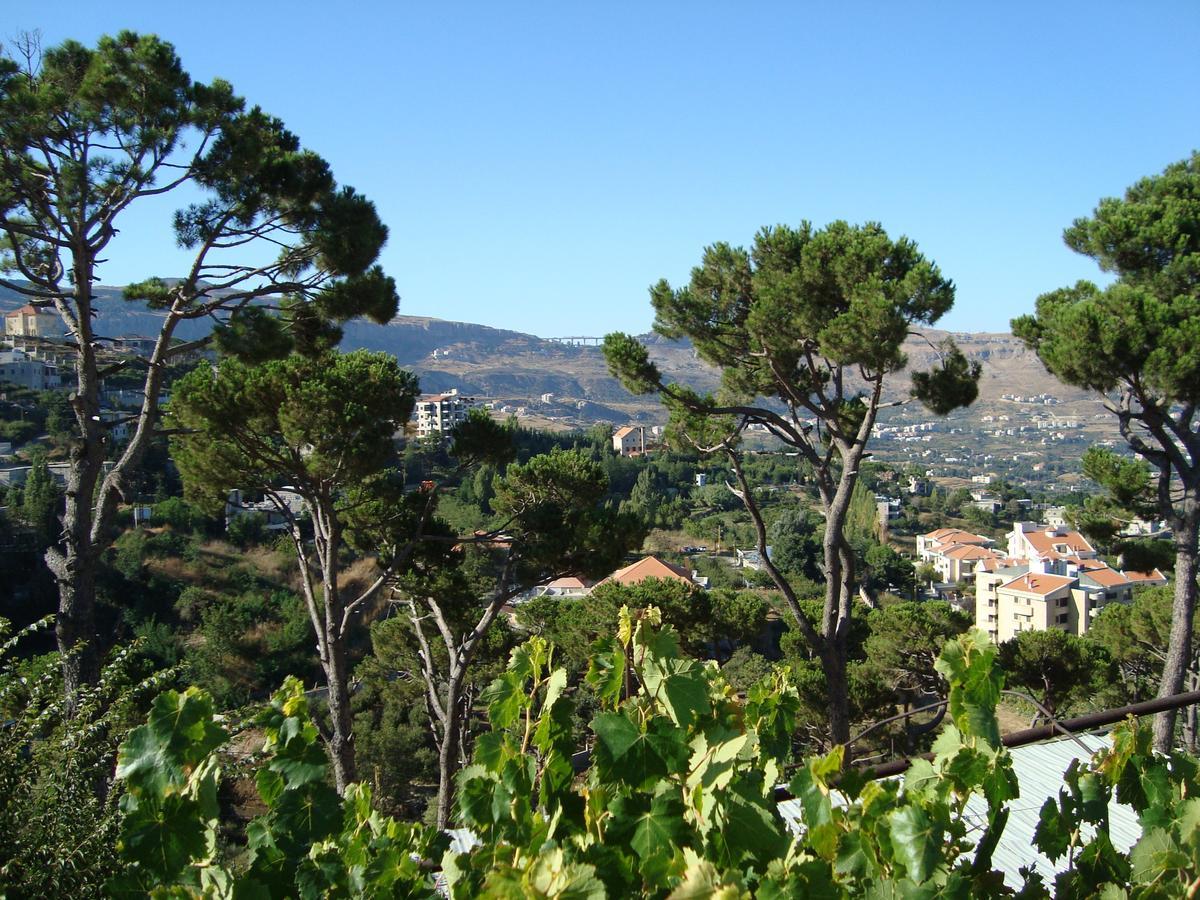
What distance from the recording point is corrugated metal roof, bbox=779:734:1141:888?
2787mm

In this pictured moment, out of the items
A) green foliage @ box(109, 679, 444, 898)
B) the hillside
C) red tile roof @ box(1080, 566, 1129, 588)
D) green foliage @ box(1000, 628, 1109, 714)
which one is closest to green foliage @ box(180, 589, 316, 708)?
green foliage @ box(1000, 628, 1109, 714)

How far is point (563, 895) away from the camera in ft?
3.43

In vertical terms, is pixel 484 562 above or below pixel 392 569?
below

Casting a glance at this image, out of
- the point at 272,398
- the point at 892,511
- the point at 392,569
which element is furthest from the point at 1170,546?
the point at 892,511

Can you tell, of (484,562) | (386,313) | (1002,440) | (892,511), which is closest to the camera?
(386,313)

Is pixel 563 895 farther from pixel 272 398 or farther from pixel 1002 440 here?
pixel 1002 440

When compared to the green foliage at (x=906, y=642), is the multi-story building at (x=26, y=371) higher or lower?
higher

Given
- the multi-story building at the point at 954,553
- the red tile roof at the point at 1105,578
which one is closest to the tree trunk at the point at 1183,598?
the red tile roof at the point at 1105,578

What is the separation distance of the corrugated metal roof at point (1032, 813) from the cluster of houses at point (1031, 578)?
1793 centimetres

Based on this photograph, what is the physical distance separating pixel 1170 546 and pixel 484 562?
61.6 feet

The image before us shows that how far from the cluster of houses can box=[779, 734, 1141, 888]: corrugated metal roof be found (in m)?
17.9

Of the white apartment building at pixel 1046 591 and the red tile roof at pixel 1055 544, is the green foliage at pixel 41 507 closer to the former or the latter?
the white apartment building at pixel 1046 591

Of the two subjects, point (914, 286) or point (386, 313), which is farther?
point (386, 313)

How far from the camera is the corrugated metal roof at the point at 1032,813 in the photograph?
2.79m
